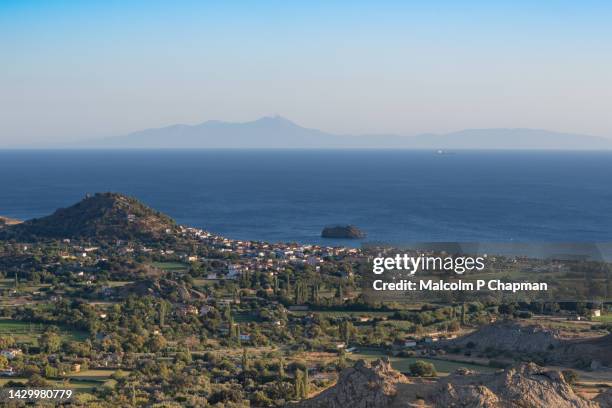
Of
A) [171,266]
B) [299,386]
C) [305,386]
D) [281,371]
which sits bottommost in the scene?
[171,266]

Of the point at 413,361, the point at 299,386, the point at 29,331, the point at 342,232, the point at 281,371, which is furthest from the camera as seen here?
the point at 342,232

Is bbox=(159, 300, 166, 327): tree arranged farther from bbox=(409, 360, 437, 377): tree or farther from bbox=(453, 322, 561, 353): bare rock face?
bbox=(409, 360, 437, 377): tree

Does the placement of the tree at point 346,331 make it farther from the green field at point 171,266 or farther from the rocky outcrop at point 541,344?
the green field at point 171,266

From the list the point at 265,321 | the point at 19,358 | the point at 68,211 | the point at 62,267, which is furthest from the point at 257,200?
the point at 19,358

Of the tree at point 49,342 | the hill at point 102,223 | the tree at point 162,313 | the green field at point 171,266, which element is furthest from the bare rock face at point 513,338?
the hill at point 102,223

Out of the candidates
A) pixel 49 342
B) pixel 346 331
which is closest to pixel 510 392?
pixel 346 331

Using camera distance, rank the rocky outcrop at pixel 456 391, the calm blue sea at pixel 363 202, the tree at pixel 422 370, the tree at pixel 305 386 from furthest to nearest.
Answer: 1. the calm blue sea at pixel 363 202
2. the tree at pixel 422 370
3. the tree at pixel 305 386
4. the rocky outcrop at pixel 456 391

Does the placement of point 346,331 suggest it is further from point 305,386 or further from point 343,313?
point 305,386
